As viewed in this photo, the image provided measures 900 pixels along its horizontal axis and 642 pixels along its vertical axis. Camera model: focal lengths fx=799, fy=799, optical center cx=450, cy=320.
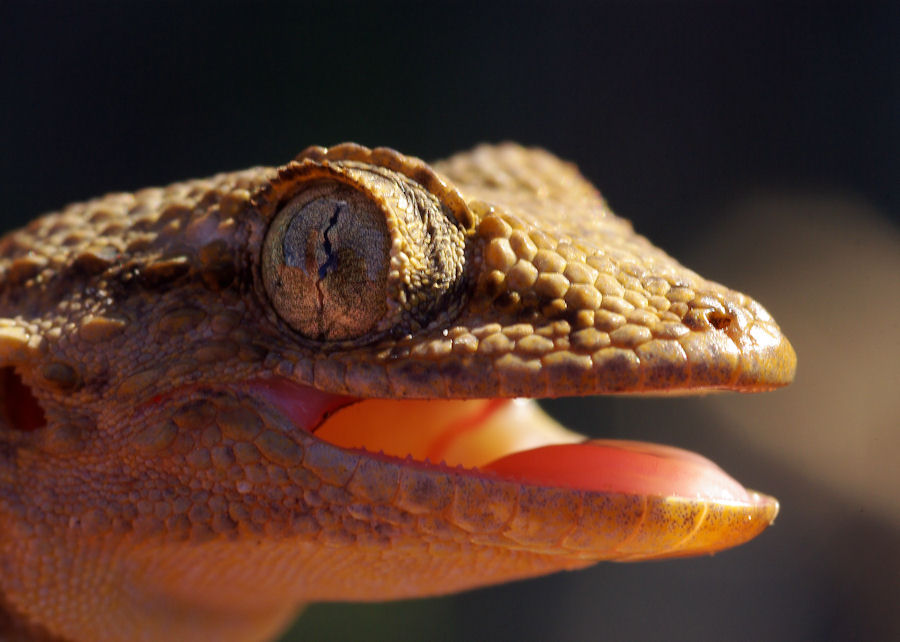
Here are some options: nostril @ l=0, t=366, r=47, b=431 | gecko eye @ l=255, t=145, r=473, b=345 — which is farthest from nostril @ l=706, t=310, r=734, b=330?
nostril @ l=0, t=366, r=47, b=431

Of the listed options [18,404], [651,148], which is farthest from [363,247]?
[651,148]

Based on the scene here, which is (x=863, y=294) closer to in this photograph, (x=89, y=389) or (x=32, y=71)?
(x=89, y=389)

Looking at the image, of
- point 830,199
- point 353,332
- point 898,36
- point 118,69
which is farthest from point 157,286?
point 118,69

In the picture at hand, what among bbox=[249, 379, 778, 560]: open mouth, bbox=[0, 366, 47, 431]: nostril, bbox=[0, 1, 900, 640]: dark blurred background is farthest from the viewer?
bbox=[0, 1, 900, 640]: dark blurred background

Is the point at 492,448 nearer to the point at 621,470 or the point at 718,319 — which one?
the point at 621,470

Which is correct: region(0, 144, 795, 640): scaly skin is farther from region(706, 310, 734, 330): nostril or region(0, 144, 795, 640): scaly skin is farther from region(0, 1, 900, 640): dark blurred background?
region(0, 1, 900, 640): dark blurred background

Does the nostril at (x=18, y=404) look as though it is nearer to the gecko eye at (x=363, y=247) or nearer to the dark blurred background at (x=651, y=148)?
the gecko eye at (x=363, y=247)

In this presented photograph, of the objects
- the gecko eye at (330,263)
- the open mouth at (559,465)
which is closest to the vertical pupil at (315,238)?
the gecko eye at (330,263)

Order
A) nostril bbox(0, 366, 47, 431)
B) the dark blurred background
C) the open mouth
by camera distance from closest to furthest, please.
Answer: the open mouth, nostril bbox(0, 366, 47, 431), the dark blurred background
